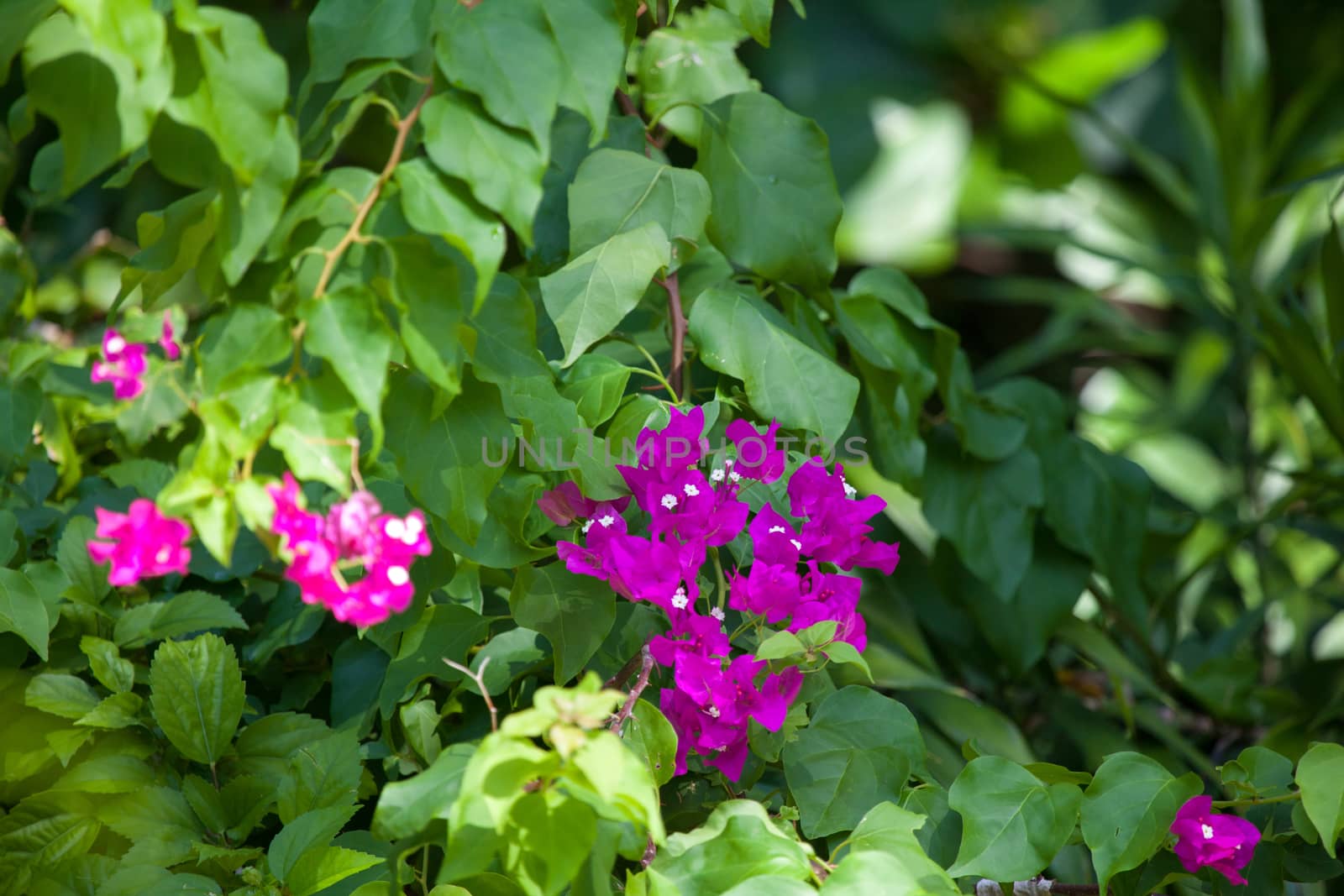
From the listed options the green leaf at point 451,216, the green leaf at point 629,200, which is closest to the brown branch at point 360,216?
the green leaf at point 451,216

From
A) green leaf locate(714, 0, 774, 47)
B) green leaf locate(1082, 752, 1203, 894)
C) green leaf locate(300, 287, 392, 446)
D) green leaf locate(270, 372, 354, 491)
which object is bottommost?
green leaf locate(1082, 752, 1203, 894)

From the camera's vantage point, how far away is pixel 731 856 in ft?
1.63

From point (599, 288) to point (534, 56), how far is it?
114 mm

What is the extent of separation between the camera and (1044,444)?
0.85 m

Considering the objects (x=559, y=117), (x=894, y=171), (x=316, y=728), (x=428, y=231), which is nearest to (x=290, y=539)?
(x=428, y=231)

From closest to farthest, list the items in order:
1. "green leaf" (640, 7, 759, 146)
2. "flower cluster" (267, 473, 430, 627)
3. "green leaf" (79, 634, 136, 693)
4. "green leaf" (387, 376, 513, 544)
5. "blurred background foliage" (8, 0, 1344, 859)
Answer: "flower cluster" (267, 473, 430, 627) → "green leaf" (387, 376, 513, 544) → "green leaf" (79, 634, 136, 693) → "green leaf" (640, 7, 759, 146) → "blurred background foliage" (8, 0, 1344, 859)

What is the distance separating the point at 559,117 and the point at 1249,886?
0.54 metres

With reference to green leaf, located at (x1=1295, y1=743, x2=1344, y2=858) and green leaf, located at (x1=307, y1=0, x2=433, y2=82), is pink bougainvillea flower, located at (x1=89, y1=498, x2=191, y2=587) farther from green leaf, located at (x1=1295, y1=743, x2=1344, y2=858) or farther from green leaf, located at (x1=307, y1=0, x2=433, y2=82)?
green leaf, located at (x1=1295, y1=743, x2=1344, y2=858)

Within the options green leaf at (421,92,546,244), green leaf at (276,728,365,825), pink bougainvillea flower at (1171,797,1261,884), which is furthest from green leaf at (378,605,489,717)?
pink bougainvillea flower at (1171,797,1261,884)

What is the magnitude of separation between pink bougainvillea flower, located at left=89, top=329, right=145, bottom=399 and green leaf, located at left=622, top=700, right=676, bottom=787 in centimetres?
24

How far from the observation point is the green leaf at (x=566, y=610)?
1.83 feet

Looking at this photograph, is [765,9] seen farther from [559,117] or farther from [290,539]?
[290,539]

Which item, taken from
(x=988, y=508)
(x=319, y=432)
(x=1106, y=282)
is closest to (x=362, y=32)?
Answer: (x=319, y=432)

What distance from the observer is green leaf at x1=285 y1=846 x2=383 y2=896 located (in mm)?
517
